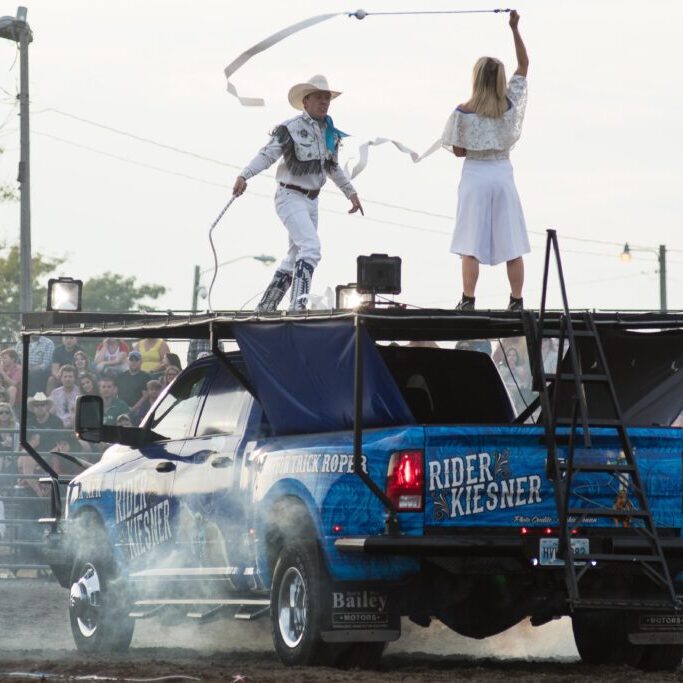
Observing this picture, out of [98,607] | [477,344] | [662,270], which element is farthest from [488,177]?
[662,270]

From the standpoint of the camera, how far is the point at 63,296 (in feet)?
41.4

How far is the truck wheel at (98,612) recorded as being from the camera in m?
11.8

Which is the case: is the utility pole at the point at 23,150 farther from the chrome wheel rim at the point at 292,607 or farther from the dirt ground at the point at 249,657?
the chrome wheel rim at the point at 292,607

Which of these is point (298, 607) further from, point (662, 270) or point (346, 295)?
point (662, 270)

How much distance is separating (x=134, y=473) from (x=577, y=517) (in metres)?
3.43

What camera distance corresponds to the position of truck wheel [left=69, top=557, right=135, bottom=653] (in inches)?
463

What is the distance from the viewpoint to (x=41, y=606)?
619 inches

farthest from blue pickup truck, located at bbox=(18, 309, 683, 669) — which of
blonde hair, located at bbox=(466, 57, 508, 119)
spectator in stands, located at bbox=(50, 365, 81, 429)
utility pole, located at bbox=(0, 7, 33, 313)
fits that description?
utility pole, located at bbox=(0, 7, 33, 313)

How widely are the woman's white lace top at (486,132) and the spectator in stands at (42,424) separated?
26.8ft

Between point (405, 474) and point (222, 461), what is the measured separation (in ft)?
6.08

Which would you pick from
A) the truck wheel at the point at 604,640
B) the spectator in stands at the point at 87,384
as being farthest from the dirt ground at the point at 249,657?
the spectator in stands at the point at 87,384

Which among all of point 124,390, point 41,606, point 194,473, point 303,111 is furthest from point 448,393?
point 124,390

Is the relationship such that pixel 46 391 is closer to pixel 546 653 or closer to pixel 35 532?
pixel 35 532

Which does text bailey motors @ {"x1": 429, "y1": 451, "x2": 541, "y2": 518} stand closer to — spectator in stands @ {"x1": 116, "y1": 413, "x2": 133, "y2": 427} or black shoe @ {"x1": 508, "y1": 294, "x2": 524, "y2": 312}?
black shoe @ {"x1": 508, "y1": 294, "x2": 524, "y2": 312}
